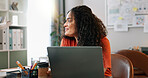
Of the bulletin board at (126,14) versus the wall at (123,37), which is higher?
the bulletin board at (126,14)

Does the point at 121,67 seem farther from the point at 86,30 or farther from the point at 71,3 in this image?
the point at 71,3

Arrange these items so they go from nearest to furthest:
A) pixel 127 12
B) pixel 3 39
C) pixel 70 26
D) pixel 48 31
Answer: pixel 70 26
pixel 3 39
pixel 127 12
pixel 48 31

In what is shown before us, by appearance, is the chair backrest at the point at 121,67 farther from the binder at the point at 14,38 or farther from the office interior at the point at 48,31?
the binder at the point at 14,38

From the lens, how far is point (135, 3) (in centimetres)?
370

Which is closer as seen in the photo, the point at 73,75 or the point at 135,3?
the point at 73,75

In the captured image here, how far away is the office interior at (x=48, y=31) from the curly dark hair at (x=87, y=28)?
2.33 meters

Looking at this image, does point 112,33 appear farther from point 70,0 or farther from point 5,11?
point 5,11

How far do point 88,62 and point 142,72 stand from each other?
2.01m

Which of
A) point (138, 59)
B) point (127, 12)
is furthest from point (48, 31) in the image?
point (138, 59)

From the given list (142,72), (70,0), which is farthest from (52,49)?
(70,0)

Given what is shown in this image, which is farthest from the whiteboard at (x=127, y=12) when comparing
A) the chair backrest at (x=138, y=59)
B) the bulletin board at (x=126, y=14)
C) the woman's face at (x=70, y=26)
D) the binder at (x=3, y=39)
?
the woman's face at (x=70, y=26)

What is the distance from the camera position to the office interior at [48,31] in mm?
3760

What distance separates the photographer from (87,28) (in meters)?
1.34

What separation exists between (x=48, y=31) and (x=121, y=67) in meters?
3.07
